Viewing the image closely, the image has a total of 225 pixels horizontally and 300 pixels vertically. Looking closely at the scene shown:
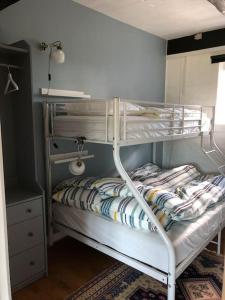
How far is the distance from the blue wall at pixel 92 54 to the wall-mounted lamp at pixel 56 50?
6cm

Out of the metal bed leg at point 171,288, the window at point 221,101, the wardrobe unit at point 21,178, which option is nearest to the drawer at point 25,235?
the wardrobe unit at point 21,178

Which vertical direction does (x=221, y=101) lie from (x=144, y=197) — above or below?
above

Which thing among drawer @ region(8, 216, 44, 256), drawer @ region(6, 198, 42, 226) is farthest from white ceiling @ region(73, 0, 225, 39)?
drawer @ region(8, 216, 44, 256)

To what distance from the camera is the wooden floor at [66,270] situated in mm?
1887

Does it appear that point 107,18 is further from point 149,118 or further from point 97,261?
point 97,261

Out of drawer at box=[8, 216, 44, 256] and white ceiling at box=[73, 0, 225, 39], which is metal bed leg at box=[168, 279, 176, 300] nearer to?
drawer at box=[8, 216, 44, 256]

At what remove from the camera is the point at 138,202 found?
5.78 ft

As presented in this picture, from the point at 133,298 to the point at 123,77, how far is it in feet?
8.23

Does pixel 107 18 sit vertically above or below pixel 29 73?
above

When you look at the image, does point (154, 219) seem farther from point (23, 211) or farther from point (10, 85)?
point (10, 85)

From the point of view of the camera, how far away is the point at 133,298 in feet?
6.00

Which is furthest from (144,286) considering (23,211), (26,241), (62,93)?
(62,93)

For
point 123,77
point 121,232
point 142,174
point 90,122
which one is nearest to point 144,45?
point 123,77

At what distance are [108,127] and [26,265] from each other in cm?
129
